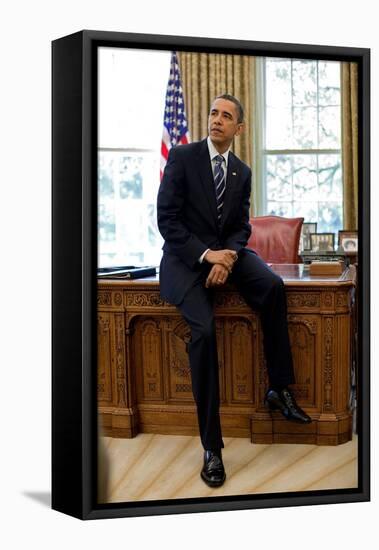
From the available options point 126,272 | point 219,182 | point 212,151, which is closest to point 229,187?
point 219,182

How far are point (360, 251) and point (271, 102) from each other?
2.04 meters

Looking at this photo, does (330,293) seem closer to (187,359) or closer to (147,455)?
(187,359)

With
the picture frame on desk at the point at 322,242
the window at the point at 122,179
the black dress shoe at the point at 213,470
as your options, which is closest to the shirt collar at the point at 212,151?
the window at the point at 122,179

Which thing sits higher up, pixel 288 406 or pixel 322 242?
pixel 322 242

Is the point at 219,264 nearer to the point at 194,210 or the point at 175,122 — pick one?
the point at 194,210

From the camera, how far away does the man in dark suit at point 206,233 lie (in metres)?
4.31

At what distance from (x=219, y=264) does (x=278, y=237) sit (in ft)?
5.17

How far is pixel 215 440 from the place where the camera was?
14.2 ft

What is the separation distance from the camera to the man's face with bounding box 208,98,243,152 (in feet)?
14.2

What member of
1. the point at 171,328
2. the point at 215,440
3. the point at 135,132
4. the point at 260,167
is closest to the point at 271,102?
the point at 260,167

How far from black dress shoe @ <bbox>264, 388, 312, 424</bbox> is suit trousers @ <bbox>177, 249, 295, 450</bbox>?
54 millimetres

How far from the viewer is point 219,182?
4367 mm

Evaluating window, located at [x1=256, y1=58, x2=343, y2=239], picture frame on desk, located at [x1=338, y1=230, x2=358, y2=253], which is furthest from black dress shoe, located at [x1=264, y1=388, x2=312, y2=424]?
window, located at [x1=256, y1=58, x2=343, y2=239]

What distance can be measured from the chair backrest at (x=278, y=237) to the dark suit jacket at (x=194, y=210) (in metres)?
1.44
